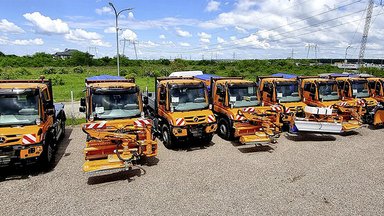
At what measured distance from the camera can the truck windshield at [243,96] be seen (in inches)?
459

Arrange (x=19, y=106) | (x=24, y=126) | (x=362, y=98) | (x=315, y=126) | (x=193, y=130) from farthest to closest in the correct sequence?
(x=362, y=98) < (x=315, y=126) < (x=193, y=130) < (x=19, y=106) < (x=24, y=126)

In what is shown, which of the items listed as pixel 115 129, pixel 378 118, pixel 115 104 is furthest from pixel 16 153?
pixel 378 118

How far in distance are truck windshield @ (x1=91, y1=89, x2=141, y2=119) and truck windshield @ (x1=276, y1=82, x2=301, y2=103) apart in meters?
7.35

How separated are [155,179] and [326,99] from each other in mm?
10274

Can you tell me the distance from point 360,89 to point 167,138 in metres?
11.8

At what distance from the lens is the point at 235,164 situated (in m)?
9.02

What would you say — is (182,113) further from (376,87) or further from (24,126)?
(376,87)

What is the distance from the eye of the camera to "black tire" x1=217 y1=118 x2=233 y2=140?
11492 mm

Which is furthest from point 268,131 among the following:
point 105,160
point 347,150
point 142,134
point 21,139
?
point 21,139

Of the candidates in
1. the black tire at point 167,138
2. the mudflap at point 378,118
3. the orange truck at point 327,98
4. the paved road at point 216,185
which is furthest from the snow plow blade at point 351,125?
the black tire at point 167,138

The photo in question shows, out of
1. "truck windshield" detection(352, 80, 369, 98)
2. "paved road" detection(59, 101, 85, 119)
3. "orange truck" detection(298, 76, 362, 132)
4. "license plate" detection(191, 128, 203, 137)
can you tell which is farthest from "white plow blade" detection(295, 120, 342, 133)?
"paved road" detection(59, 101, 85, 119)

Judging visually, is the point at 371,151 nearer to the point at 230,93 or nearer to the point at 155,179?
the point at 230,93

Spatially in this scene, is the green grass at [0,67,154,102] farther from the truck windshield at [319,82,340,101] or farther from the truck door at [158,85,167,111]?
the truck windshield at [319,82,340,101]

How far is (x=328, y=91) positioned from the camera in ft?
46.4
